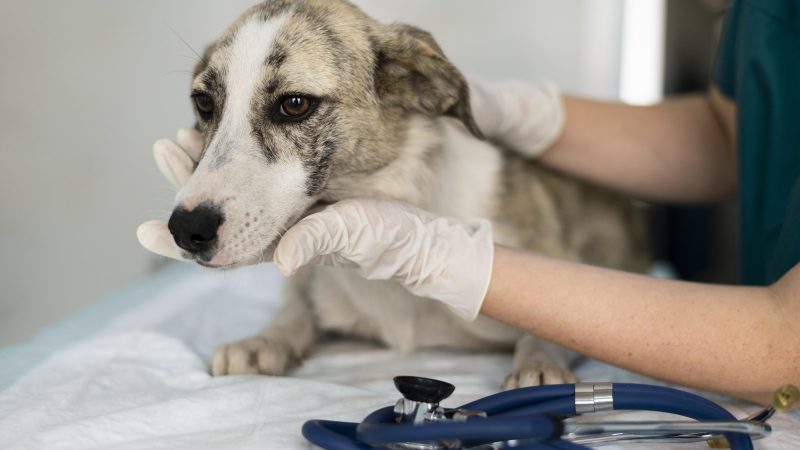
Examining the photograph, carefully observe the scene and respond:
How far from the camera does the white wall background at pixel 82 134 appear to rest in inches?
59.3

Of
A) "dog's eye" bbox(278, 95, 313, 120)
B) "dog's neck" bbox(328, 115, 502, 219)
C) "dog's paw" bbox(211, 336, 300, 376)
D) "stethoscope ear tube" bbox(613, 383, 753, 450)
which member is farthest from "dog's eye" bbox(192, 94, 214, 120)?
"stethoscope ear tube" bbox(613, 383, 753, 450)

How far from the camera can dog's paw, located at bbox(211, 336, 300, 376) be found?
1481 millimetres

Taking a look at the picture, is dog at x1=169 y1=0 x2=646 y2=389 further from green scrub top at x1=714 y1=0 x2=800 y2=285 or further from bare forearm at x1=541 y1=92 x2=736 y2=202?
green scrub top at x1=714 y1=0 x2=800 y2=285

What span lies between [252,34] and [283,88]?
0.14 m

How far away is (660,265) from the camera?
2916 millimetres

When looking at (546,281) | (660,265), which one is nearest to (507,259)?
(546,281)

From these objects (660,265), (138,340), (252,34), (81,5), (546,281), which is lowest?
(138,340)

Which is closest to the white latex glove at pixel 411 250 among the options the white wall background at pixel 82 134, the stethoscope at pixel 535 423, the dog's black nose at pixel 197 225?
the dog's black nose at pixel 197 225

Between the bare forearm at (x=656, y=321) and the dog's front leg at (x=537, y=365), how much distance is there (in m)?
0.11

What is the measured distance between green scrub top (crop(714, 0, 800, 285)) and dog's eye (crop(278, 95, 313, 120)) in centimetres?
96

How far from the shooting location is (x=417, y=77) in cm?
157

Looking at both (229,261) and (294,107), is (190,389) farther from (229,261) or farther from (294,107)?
(294,107)

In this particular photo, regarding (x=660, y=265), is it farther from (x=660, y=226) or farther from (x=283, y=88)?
(x=283, y=88)

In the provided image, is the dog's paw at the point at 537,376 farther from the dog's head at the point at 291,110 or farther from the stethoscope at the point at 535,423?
the dog's head at the point at 291,110
